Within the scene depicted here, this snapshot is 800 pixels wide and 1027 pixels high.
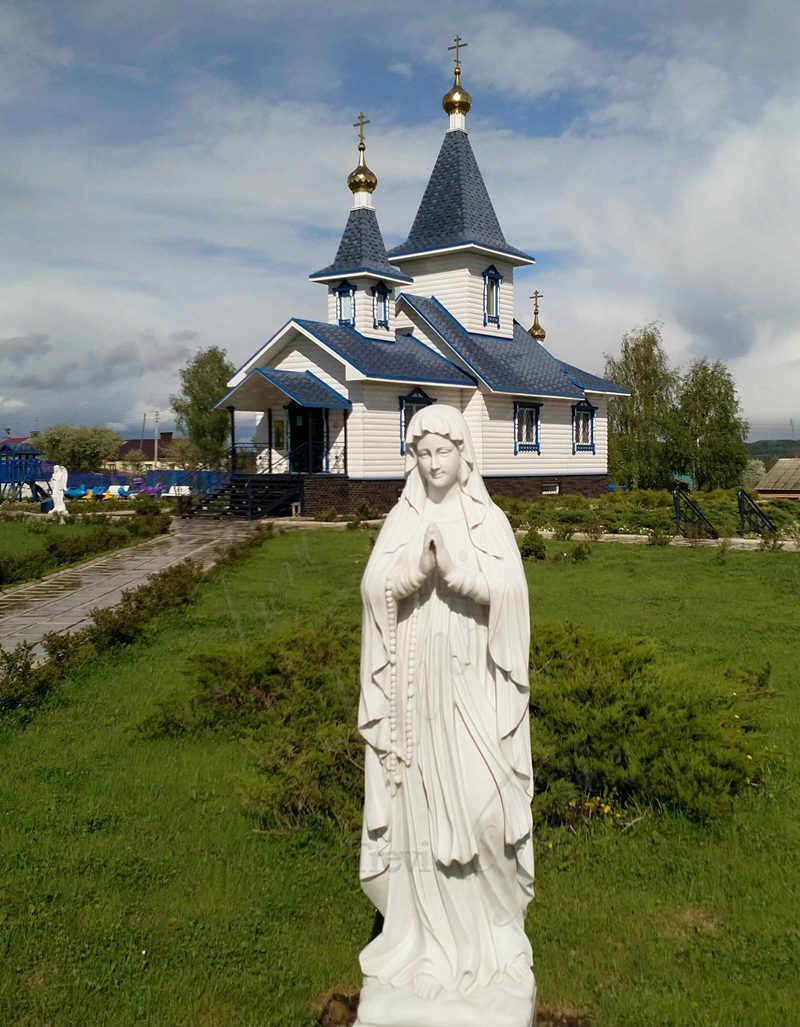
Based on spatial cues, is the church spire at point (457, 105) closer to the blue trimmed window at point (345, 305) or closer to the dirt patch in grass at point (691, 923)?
the blue trimmed window at point (345, 305)

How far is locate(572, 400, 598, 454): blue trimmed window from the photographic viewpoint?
30328mm

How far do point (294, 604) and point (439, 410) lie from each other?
27.4 feet

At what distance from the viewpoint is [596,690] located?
5844 millimetres

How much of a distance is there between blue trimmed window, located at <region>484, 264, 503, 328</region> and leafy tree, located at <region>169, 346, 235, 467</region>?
18821 millimetres

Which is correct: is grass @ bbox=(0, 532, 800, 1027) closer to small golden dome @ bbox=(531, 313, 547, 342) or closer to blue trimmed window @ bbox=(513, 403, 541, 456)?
blue trimmed window @ bbox=(513, 403, 541, 456)

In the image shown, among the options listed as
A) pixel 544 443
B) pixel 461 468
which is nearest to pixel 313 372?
pixel 544 443

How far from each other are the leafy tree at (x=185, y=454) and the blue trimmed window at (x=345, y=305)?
54.4ft

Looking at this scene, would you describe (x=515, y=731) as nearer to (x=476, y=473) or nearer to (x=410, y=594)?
(x=410, y=594)

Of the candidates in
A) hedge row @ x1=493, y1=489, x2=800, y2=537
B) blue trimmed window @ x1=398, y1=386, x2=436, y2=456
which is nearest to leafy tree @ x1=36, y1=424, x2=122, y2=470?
blue trimmed window @ x1=398, y1=386, x2=436, y2=456

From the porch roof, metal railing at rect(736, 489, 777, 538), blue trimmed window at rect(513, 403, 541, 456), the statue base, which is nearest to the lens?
the statue base

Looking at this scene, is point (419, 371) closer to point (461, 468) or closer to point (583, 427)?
point (583, 427)

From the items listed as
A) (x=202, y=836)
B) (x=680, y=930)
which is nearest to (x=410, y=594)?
(x=680, y=930)

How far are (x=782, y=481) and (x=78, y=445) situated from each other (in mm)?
44492

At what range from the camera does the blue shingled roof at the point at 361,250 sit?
82.1 feet
